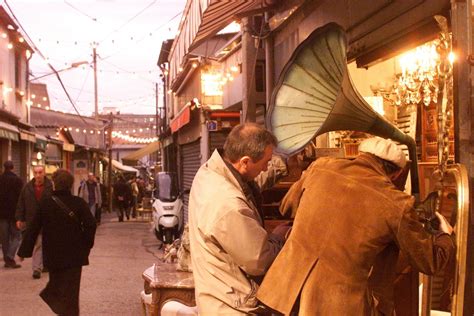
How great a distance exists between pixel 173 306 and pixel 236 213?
2036 mm

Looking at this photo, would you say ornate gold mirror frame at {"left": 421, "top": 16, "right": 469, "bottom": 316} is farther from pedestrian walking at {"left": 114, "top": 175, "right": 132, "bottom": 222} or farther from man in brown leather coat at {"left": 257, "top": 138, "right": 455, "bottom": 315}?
pedestrian walking at {"left": 114, "top": 175, "right": 132, "bottom": 222}

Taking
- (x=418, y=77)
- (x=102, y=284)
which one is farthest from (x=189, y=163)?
(x=418, y=77)

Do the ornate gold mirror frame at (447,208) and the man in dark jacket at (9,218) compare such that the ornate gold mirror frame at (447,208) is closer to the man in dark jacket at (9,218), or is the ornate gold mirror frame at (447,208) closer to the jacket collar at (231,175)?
the jacket collar at (231,175)

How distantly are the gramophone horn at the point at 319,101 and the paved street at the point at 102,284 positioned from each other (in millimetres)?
3972

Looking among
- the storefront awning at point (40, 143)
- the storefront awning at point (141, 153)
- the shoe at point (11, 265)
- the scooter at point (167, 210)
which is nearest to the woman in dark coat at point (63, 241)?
the shoe at point (11, 265)

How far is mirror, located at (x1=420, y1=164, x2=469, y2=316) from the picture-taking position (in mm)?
3457

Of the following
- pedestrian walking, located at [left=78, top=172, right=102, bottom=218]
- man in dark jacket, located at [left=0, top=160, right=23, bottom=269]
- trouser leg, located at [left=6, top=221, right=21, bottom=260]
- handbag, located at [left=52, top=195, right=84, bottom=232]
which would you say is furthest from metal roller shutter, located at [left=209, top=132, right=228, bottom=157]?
handbag, located at [left=52, top=195, right=84, bottom=232]

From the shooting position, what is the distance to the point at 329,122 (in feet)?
15.3

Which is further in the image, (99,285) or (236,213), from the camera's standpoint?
(99,285)

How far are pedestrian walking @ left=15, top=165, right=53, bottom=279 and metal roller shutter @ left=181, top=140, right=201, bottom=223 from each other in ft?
31.5

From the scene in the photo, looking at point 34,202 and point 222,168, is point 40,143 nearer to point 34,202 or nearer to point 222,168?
point 34,202

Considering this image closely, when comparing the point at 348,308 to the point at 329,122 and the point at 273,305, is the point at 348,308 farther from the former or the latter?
the point at 329,122

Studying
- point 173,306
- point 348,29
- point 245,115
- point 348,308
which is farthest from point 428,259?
point 245,115

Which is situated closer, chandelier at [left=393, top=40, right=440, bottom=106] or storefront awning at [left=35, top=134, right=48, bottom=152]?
chandelier at [left=393, top=40, right=440, bottom=106]
